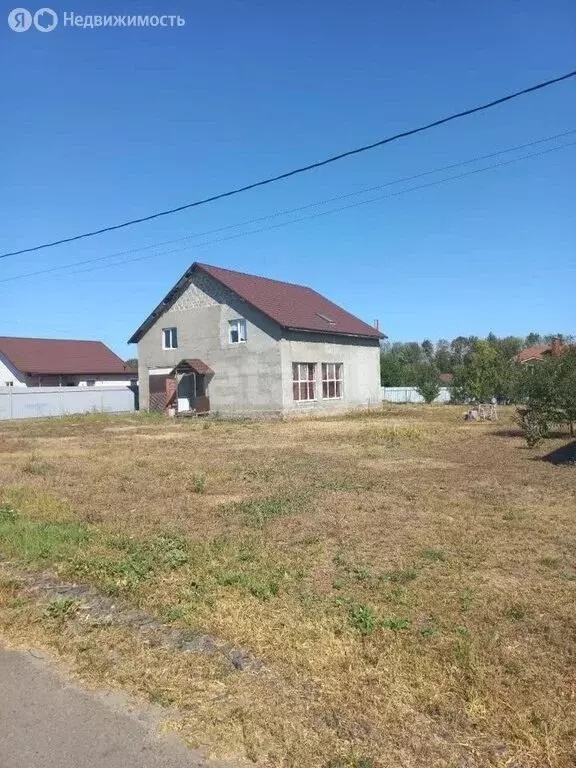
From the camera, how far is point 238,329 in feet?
102

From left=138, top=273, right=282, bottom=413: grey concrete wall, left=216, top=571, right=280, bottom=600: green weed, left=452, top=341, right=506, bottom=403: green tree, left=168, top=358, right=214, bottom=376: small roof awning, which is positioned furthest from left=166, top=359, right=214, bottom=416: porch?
left=216, top=571, right=280, bottom=600: green weed

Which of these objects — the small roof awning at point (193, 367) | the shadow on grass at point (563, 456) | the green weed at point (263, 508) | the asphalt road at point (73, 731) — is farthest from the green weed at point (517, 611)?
the small roof awning at point (193, 367)

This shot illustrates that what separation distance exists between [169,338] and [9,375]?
60.9ft

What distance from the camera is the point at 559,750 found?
2.89 metres

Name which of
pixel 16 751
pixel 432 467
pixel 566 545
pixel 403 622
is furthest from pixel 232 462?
pixel 16 751

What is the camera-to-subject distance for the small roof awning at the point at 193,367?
3155 cm

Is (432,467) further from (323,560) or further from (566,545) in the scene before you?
(323,560)

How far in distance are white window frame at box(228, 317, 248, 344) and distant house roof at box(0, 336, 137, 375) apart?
2065 centimetres

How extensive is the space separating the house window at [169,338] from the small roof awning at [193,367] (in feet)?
5.85

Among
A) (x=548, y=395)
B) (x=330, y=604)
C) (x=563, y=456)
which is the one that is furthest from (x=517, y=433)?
(x=330, y=604)

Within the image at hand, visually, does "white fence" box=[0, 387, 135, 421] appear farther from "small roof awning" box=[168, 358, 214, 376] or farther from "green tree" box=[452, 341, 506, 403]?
"green tree" box=[452, 341, 506, 403]

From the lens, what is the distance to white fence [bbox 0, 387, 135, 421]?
114 ft

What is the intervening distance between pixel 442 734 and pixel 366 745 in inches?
16.2

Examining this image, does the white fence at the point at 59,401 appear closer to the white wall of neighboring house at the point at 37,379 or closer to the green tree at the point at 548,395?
the white wall of neighboring house at the point at 37,379
